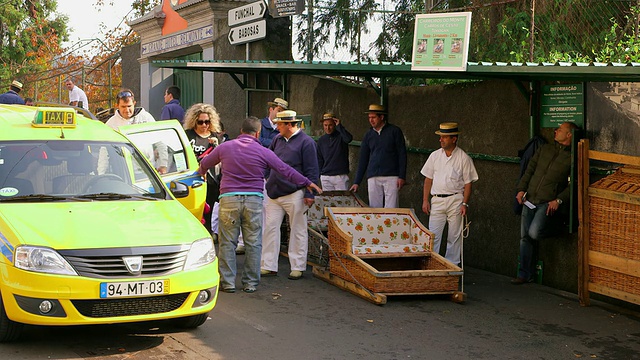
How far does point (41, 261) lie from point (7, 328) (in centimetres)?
67

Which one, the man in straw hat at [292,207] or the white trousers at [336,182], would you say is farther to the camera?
the white trousers at [336,182]

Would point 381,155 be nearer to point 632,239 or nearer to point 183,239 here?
point 632,239

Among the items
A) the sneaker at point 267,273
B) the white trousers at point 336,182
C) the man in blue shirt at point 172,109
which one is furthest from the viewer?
the man in blue shirt at point 172,109

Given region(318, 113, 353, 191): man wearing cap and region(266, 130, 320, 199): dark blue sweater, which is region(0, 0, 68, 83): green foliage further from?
region(266, 130, 320, 199): dark blue sweater

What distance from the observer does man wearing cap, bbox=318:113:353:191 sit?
12.5 m

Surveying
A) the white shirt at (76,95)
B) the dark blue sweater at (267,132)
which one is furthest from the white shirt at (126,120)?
the white shirt at (76,95)

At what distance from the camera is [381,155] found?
11688 mm

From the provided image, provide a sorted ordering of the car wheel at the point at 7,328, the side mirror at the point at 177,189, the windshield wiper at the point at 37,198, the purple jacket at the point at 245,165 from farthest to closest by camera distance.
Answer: the purple jacket at the point at 245,165
the side mirror at the point at 177,189
the windshield wiper at the point at 37,198
the car wheel at the point at 7,328

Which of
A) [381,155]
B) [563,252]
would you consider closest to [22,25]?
[381,155]

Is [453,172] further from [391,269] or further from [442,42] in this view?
[442,42]

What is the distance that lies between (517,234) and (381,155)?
7.28ft

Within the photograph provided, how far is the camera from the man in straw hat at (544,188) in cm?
944

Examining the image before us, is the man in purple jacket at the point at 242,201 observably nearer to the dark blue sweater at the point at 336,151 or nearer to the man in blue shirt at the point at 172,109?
the dark blue sweater at the point at 336,151

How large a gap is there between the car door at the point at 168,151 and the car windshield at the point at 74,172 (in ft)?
6.25
